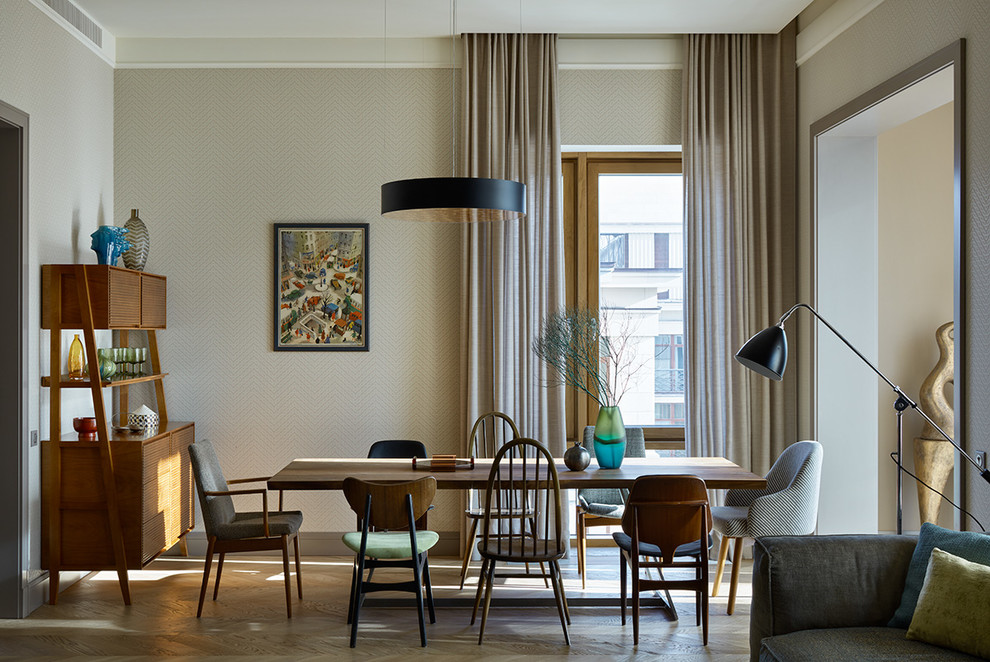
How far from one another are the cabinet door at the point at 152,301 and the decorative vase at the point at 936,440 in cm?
482

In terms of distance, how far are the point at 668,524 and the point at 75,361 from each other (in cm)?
329

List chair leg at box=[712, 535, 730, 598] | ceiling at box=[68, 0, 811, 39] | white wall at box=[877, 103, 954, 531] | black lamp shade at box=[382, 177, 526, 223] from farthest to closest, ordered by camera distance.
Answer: white wall at box=[877, 103, 954, 531] < ceiling at box=[68, 0, 811, 39] < chair leg at box=[712, 535, 730, 598] < black lamp shade at box=[382, 177, 526, 223]

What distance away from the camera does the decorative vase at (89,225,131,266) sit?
4770 mm

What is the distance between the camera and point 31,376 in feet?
14.3

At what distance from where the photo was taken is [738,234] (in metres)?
5.37

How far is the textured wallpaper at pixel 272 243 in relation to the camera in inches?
216

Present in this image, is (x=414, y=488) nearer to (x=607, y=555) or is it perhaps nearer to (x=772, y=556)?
(x=772, y=556)

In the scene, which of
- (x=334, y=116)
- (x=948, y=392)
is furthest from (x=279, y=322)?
(x=948, y=392)

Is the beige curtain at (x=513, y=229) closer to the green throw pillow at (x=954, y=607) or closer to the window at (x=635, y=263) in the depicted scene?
the window at (x=635, y=263)

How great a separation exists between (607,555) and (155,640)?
2.74 metres

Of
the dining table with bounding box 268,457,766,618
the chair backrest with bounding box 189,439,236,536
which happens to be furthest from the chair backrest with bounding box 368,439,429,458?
the chair backrest with bounding box 189,439,236,536

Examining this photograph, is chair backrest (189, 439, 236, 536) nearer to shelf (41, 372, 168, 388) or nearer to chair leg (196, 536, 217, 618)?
chair leg (196, 536, 217, 618)

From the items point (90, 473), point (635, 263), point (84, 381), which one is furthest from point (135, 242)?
point (635, 263)

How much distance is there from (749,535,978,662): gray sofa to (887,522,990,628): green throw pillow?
5cm
